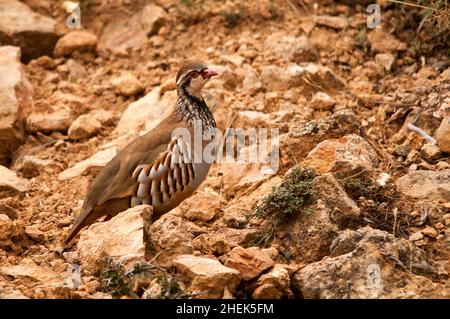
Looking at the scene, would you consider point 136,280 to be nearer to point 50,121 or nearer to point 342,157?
point 342,157

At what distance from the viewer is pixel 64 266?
469 centimetres

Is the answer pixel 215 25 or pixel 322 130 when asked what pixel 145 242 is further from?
pixel 215 25

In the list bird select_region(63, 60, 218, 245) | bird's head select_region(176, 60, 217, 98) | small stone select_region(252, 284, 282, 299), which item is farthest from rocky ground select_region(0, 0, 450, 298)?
bird's head select_region(176, 60, 217, 98)

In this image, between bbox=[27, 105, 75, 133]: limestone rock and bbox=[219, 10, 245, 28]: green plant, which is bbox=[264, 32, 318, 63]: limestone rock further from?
bbox=[27, 105, 75, 133]: limestone rock

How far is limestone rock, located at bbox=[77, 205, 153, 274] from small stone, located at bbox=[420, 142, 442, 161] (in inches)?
75.9

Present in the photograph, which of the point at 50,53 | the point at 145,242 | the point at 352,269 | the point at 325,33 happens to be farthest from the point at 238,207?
the point at 50,53

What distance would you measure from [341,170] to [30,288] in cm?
191

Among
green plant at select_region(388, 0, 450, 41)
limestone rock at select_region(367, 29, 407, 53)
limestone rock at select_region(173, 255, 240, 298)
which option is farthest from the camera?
limestone rock at select_region(367, 29, 407, 53)

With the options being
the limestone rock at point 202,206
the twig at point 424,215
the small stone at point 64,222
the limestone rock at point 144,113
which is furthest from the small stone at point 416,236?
the limestone rock at point 144,113

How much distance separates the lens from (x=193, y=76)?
565cm

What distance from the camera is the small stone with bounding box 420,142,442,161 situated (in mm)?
5441

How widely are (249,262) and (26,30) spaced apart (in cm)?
415

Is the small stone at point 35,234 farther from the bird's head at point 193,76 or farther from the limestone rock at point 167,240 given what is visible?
the bird's head at point 193,76

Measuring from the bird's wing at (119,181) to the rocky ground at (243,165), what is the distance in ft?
0.98
